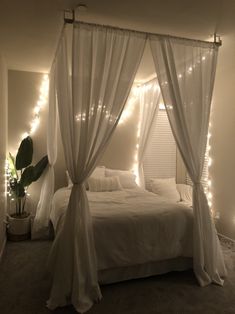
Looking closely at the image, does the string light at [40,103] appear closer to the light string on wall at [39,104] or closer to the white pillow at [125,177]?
the light string on wall at [39,104]

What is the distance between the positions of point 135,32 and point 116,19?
0.22 m

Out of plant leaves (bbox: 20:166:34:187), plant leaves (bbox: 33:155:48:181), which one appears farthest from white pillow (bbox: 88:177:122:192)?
plant leaves (bbox: 20:166:34:187)

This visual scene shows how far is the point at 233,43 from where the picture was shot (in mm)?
3082

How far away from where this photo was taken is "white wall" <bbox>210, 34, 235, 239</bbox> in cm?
391

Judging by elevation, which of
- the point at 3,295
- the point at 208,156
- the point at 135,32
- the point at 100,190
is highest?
the point at 135,32

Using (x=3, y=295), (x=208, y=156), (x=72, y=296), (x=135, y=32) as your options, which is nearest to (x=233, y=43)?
(x=135, y=32)

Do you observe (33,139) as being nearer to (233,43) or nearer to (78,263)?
(78,263)

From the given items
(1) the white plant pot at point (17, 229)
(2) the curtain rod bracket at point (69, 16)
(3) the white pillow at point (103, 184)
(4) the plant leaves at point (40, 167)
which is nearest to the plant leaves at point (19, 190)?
(4) the plant leaves at point (40, 167)

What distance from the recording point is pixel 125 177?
4559 mm

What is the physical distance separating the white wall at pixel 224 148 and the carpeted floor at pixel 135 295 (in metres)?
1.05

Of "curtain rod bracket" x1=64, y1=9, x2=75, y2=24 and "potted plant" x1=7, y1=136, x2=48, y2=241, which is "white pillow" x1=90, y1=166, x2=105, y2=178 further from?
"curtain rod bracket" x1=64, y1=9, x2=75, y2=24

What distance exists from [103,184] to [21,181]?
1248 mm

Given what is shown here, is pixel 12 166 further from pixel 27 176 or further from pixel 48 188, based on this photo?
pixel 48 188

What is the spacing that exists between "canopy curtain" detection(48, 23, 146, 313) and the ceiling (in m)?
0.17
